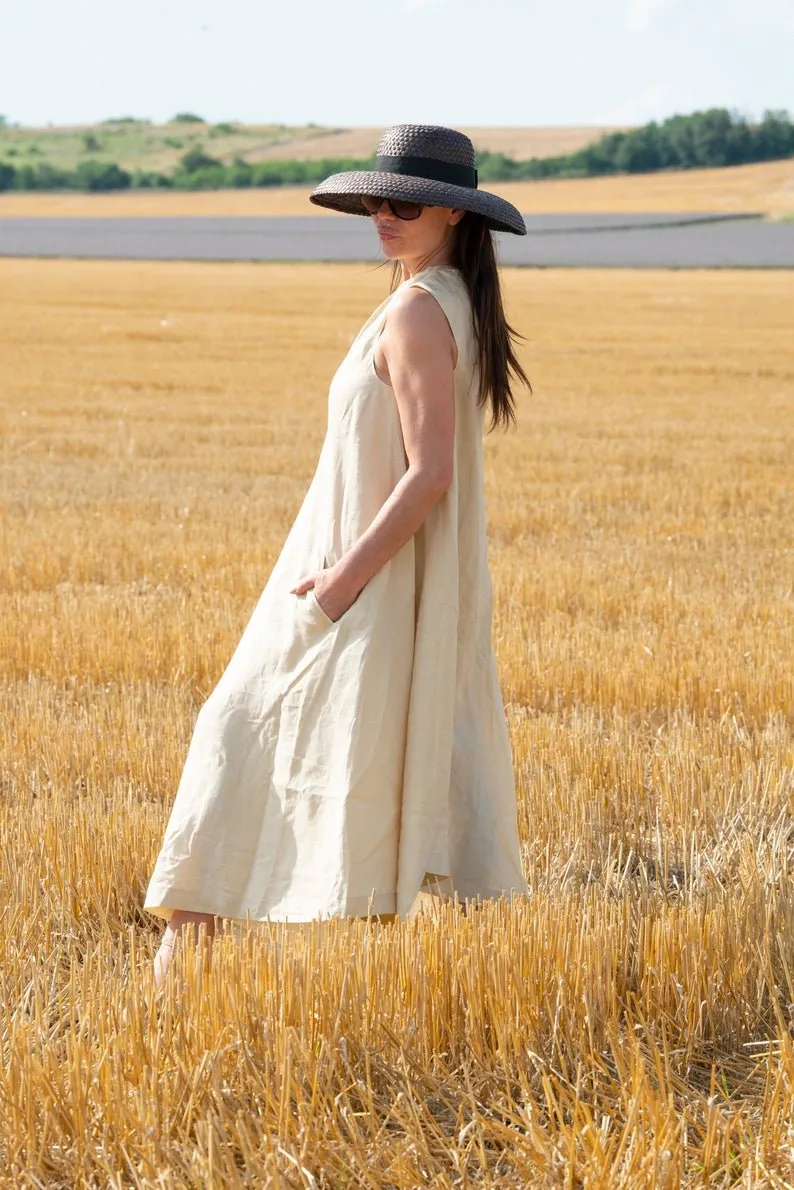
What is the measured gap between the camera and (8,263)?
200 feet

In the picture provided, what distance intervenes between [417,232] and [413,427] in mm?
463

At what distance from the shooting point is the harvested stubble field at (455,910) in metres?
2.66

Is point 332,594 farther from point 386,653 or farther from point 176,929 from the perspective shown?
point 176,929

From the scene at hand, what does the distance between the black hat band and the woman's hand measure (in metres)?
0.86

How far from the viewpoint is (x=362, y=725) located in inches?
129

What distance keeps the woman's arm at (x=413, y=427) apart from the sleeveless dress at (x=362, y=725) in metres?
0.05

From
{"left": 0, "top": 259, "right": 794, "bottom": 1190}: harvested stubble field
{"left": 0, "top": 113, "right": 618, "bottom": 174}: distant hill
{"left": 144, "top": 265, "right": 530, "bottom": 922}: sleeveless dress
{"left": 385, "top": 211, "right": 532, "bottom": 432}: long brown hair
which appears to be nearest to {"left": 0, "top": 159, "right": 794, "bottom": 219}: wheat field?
{"left": 0, "top": 113, "right": 618, "bottom": 174}: distant hill

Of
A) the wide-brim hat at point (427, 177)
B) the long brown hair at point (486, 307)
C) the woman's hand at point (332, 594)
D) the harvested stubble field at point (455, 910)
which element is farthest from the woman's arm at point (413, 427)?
the harvested stubble field at point (455, 910)

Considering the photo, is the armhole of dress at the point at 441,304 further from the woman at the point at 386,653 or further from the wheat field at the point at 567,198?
the wheat field at the point at 567,198

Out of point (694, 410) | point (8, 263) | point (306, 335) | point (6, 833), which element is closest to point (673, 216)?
point (8, 263)

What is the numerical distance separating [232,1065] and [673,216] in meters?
87.5

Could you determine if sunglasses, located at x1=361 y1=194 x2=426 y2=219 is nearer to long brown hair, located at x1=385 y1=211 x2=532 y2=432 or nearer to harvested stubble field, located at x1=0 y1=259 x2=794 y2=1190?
long brown hair, located at x1=385 y1=211 x2=532 y2=432

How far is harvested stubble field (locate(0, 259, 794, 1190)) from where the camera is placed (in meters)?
2.66

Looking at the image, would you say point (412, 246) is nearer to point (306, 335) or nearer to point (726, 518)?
point (726, 518)
